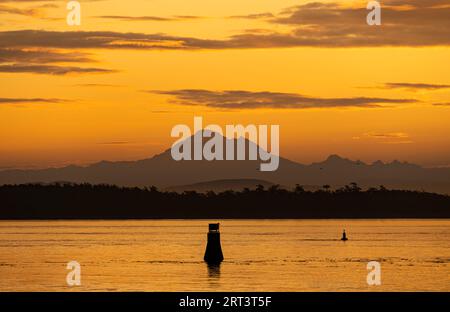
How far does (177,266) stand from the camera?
83.3m

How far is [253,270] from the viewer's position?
76.0 metres

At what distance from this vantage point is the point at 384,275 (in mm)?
71938

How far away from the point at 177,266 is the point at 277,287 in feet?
84.4
